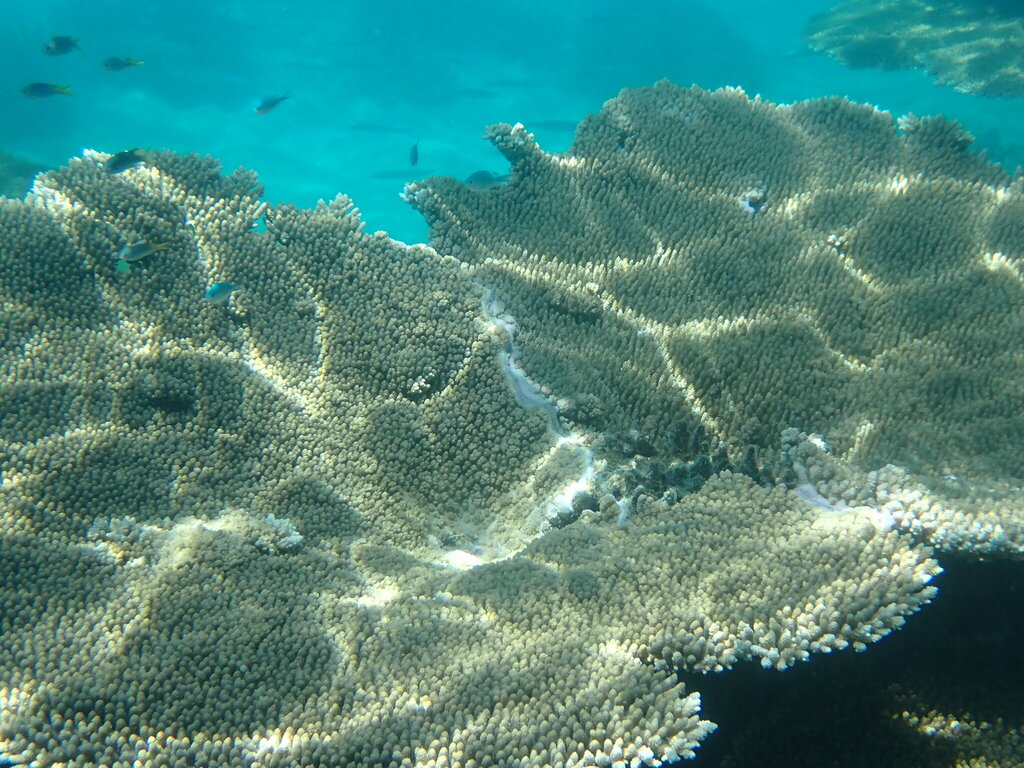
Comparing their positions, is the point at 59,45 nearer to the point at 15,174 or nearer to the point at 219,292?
the point at 15,174

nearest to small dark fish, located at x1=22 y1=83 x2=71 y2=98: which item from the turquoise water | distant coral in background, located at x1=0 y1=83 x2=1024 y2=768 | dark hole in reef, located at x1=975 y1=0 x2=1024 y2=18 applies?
distant coral in background, located at x1=0 y1=83 x2=1024 y2=768

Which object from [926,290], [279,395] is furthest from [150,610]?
[926,290]

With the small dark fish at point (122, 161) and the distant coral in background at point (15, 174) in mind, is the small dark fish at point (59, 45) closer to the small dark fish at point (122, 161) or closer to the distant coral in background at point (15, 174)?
the distant coral in background at point (15, 174)

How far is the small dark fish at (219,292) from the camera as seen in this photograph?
11.9 ft

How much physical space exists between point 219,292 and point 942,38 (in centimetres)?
1999

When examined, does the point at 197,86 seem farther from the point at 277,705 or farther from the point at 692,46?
the point at 277,705

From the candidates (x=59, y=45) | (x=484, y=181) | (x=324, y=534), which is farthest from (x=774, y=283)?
(x=59, y=45)

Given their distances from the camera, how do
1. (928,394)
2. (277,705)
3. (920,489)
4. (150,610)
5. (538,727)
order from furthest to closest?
Result: (928,394) → (920,489) → (150,610) → (277,705) → (538,727)

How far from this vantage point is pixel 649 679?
230 centimetres

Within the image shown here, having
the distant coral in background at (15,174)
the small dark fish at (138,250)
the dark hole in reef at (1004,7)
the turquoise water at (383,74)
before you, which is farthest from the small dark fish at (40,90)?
the dark hole in reef at (1004,7)

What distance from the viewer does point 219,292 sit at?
3.63 metres

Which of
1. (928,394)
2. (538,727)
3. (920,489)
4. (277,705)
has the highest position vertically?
(928,394)

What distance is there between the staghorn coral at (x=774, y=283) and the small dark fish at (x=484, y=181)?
0.12m

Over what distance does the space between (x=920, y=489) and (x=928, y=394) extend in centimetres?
82
